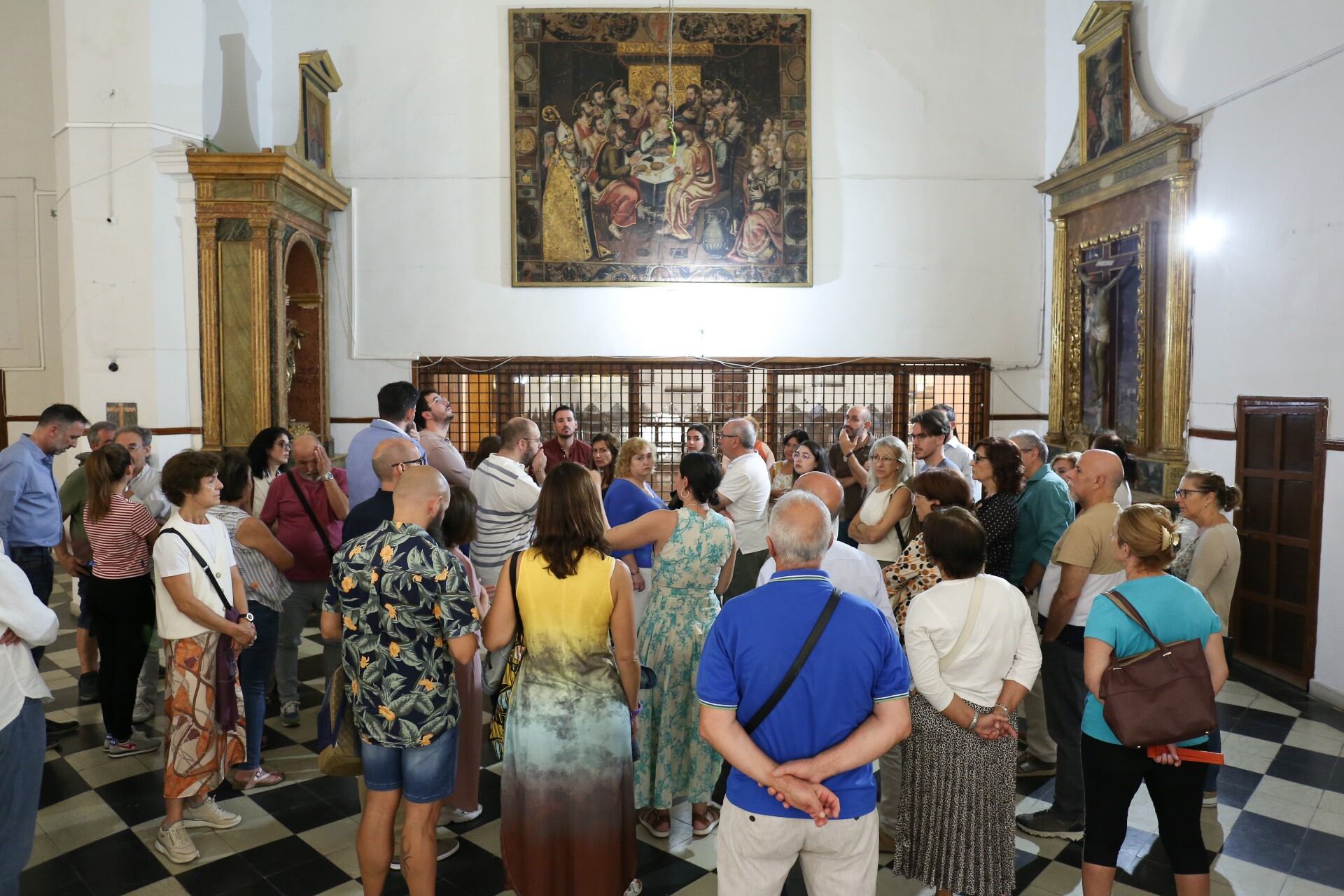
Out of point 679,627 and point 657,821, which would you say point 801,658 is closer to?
point 679,627

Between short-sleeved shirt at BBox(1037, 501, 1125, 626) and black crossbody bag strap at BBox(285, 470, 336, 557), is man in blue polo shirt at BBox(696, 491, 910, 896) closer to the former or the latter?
short-sleeved shirt at BBox(1037, 501, 1125, 626)

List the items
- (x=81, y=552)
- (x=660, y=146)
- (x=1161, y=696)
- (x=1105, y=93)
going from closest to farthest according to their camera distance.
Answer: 1. (x=1161, y=696)
2. (x=81, y=552)
3. (x=1105, y=93)
4. (x=660, y=146)

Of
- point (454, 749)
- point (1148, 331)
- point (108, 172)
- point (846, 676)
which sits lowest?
point (454, 749)

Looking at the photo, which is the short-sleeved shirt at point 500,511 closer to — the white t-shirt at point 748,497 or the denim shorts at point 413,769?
the white t-shirt at point 748,497

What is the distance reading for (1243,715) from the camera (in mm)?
5234

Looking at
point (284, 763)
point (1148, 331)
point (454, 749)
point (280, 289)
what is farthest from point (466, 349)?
point (454, 749)

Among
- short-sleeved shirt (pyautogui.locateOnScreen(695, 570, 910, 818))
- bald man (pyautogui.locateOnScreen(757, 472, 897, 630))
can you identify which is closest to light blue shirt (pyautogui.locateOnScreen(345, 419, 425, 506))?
bald man (pyautogui.locateOnScreen(757, 472, 897, 630))

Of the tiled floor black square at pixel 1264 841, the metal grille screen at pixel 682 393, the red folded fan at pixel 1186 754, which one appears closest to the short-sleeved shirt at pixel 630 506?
the red folded fan at pixel 1186 754

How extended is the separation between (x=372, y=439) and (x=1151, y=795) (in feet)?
12.7

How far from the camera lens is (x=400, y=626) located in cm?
271

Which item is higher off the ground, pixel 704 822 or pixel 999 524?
pixel 999 524

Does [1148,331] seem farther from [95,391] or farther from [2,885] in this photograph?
[95,391]

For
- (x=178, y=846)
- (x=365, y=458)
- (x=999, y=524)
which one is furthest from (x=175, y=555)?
(x=999, y=524)

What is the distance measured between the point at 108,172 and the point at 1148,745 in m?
9.03
